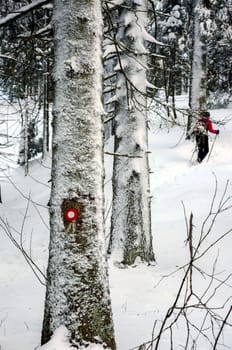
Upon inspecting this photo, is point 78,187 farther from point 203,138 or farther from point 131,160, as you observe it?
point 203,138

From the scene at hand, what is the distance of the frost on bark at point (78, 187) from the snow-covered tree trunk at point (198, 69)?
11.1m

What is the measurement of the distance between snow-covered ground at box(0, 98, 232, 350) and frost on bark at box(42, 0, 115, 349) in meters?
0.33

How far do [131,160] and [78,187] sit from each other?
140 inches

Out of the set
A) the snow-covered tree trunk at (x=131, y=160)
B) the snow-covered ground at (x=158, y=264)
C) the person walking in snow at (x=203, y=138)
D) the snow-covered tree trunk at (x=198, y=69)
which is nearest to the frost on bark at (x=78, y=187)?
the snow-covered ground at (x=158, y=264)

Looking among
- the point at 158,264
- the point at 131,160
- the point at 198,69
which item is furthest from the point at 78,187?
the point at 198,69

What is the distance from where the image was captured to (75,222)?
337 centimetres

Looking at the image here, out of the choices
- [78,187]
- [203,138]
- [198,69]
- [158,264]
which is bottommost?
[158,264]

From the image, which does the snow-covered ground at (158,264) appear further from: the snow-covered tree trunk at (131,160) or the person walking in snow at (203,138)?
the snow-covered tree trunk at (131,160)

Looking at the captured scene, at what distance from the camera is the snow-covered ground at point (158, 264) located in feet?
14.1

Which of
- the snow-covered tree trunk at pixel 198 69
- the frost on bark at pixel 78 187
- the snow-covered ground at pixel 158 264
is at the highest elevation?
the snow-covered tree trunk at pixel 198 69

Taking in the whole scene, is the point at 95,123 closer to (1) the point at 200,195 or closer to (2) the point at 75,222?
(2) the point at 75,222

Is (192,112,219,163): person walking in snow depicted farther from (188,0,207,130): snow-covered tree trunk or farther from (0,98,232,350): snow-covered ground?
(188,0,207,130): snow-covered tree trunk

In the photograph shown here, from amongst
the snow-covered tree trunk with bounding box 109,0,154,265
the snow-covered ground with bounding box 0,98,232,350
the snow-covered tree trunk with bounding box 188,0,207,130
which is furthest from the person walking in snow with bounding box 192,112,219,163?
the snow-covered tree trunk with bounding box 109,0,154,265

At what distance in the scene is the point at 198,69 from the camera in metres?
14.4
